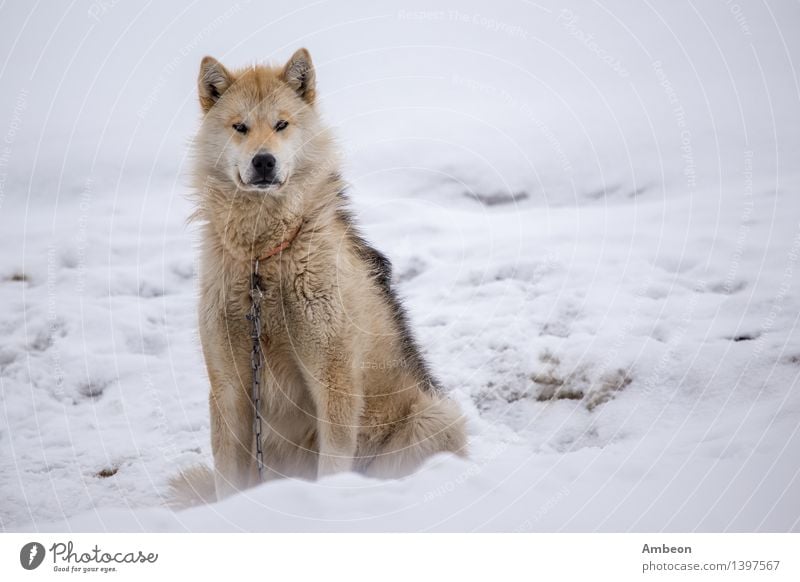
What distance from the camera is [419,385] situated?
3045 millimetres

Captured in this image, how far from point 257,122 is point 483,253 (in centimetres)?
222

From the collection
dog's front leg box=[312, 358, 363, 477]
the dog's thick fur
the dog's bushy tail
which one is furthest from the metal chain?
the dog's bushy tail

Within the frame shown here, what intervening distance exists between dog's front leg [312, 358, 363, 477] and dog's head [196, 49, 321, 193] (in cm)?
79

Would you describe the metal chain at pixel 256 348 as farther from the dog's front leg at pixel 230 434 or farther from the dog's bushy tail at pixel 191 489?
the dog's bushy tail at pixel 191 489

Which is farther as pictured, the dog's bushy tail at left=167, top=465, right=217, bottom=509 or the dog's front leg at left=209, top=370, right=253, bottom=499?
the dog's bushy tail at left=167, top=465, right=217, bottom=509

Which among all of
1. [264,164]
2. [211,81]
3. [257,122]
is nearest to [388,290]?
[264,164]

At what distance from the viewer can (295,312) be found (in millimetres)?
2707

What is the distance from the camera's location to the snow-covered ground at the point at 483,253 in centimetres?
281

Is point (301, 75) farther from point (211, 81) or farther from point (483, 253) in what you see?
point (483, 253)

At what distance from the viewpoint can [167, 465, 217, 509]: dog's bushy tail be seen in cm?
294

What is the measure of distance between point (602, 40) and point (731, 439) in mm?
2404

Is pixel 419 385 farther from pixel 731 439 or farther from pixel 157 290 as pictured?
pixel 157 290

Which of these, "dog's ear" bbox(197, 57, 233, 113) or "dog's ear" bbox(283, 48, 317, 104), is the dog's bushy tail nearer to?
"dog's ear" bbox(197, 57, 233, 113)

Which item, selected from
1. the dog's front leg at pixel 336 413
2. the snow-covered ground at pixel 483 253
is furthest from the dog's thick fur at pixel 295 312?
the snow-covered ground at pixel 483 253
